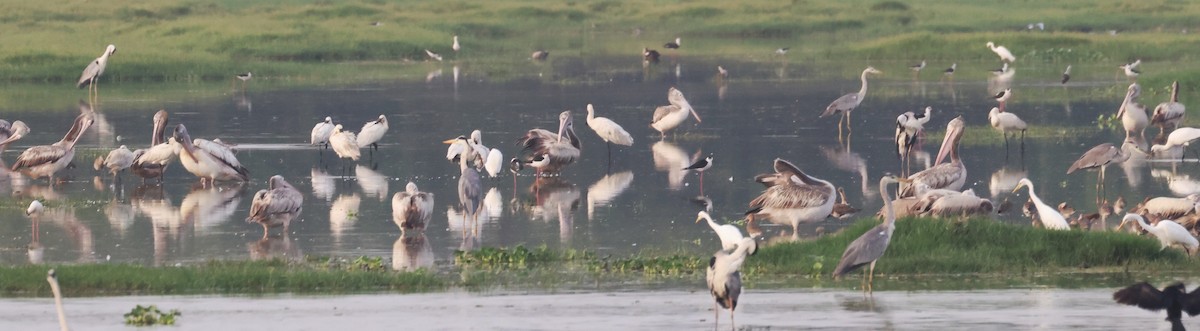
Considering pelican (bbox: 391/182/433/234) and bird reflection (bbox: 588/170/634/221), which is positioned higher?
pelican (bbox: 391/182/433/234)

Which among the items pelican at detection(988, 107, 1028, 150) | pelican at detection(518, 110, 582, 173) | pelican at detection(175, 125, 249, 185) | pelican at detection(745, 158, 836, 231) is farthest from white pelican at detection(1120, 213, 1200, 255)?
pelican at detection(175, 125, 249, 185)

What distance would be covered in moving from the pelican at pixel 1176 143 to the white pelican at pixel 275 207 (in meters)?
12.1

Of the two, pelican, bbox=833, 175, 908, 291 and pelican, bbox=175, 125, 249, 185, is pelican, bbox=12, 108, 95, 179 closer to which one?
pelican, bbox=175, 125, 249, 185

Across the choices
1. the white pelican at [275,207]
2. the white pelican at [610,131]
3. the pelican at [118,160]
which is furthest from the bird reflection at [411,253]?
the white pelican at [610,131]

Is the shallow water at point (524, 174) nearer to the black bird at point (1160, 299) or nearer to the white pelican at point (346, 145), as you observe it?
the white pelican at point (346, 145)

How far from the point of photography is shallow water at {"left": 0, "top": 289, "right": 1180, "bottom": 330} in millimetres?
12453

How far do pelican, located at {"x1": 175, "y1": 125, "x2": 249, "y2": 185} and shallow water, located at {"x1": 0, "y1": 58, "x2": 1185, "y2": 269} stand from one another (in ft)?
0.73

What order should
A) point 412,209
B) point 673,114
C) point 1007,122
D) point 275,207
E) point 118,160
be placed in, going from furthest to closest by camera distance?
point 673,114, point 1007,122, point 118,160, point 275,207, point 412,209

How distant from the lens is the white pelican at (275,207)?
1800 cm

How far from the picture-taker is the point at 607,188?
22844 millimetres

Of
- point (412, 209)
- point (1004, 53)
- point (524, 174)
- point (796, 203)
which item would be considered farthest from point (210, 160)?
point (1004, 53)

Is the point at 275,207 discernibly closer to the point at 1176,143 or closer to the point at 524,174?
the point at 524,174

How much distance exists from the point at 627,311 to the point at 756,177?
23.4 ft

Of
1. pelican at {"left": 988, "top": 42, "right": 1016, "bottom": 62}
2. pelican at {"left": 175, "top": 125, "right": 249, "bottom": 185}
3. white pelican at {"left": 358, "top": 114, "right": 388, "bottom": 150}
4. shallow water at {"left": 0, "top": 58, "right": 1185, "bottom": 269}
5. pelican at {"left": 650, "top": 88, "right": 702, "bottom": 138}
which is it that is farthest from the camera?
pelican at {"left": 988, "top": 42, "right": 1016, "bottom": 62}
